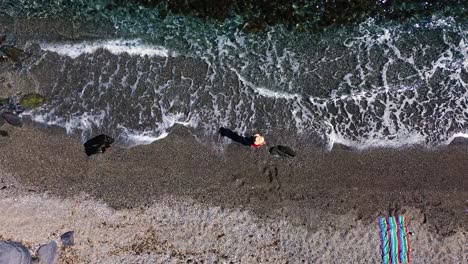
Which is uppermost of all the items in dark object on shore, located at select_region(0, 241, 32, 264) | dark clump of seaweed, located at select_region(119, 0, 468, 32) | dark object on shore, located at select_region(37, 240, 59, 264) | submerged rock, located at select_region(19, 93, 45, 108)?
dark clump of seaweed, located at select_region(119, 0, 468, 32)

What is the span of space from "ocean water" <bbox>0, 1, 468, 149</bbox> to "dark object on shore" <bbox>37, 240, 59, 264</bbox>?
3431mm

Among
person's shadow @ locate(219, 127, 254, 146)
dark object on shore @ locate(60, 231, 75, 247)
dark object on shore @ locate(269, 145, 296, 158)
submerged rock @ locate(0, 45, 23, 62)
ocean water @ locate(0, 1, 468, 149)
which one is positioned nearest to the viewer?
dark object on shore @ locate(60, 231, 75, 247)

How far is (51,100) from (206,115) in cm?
477

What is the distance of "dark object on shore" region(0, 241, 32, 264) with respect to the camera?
13133mm

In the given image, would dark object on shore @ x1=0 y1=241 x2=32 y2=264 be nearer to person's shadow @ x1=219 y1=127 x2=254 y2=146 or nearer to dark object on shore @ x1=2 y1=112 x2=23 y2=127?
dark object on shore @ x1=2 y1=112 x2=23 y2=127

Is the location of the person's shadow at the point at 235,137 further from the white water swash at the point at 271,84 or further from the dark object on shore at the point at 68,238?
the dark object on shore at the point at 68,238

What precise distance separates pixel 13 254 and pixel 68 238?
1.46m

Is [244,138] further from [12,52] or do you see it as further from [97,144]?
[12,52]

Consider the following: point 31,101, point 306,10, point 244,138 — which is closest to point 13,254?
point 31,101

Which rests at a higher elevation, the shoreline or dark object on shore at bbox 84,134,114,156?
dark object on shore at bbox 84,134,114,156

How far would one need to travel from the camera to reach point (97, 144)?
47.4 feet

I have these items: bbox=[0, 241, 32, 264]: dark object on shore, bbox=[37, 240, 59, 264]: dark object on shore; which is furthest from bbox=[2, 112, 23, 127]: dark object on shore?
bbox=[37, 240, 59, 264]: dark object on shore

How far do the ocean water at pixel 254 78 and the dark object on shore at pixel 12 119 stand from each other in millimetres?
501

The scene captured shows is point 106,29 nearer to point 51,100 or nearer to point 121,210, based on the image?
point 51,100
